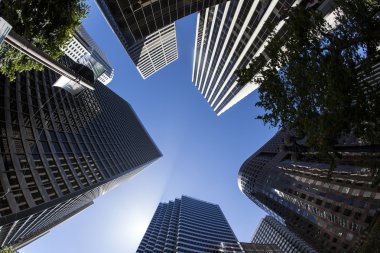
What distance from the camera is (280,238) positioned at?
514 feet

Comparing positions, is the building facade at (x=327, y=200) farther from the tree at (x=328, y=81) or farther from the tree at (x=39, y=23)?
the tree at (x=39, y=23)

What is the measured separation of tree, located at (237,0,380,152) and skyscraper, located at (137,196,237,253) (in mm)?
116794

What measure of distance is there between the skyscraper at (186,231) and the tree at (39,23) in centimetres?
11977

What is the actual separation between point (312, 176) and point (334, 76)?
72730 millimetres

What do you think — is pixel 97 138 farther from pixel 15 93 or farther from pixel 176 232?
pixel 176 232

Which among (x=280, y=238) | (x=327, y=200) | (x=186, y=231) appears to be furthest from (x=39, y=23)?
(x=280, y=238)

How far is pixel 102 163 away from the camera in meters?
64.0

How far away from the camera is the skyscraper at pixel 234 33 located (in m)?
47.3

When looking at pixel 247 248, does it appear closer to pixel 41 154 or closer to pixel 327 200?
pixel 327 200

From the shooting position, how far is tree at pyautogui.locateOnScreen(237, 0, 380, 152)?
14914mm

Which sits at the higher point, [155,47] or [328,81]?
[155,47]

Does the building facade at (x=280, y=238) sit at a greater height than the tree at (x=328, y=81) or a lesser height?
lesser

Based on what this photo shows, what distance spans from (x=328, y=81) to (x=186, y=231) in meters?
147

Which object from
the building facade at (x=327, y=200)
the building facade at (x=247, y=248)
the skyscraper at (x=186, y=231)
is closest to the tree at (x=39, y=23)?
the building facade at (x=327, y=200)
